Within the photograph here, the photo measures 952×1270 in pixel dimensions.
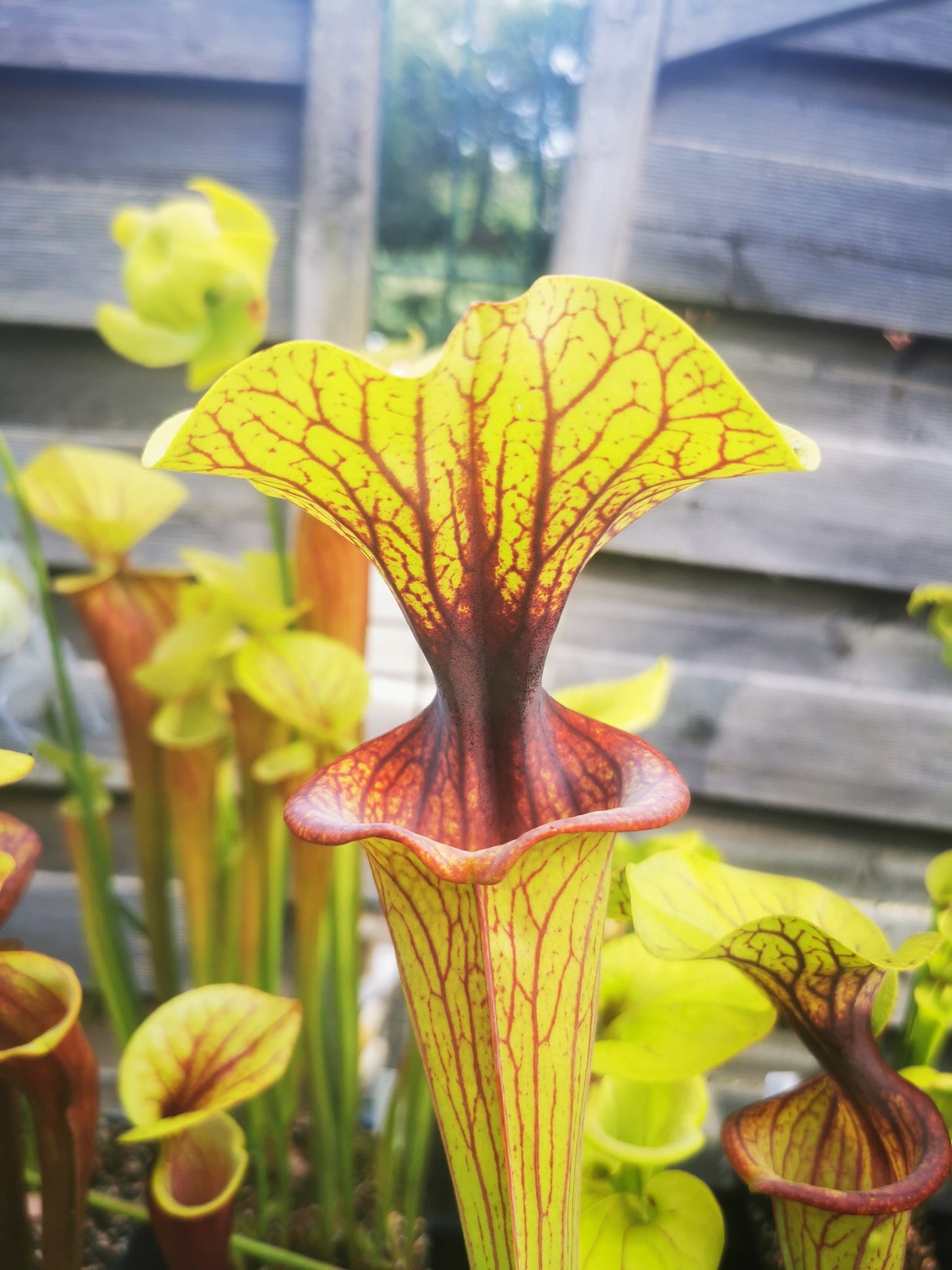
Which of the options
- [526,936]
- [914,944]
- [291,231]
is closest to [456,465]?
[526,936]

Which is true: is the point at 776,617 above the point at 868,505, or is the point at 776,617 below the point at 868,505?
below

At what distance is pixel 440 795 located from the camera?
34cm

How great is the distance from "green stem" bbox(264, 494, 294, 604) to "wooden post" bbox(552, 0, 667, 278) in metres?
0.46

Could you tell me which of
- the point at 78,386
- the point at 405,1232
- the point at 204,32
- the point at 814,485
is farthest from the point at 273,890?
the point at 204,32

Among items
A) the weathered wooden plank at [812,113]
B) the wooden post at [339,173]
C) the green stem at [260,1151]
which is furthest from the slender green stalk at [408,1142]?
the weathered wooden plank at [812,113]

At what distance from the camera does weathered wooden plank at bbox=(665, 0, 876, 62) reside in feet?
2.37

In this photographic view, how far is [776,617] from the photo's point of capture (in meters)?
0.91

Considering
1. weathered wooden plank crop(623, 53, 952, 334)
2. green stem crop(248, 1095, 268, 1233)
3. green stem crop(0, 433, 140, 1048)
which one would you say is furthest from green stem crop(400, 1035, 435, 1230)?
weathered wooden plank crop(623, 53, 952, 334)

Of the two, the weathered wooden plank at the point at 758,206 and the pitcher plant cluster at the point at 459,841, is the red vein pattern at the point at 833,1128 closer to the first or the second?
the pitcher plant cluster at the point at 459,841

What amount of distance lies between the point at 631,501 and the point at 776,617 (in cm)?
69

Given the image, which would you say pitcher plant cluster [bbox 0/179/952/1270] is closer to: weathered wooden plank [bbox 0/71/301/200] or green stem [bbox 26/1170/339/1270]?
green stem [bbox 26/1170/339/1270]

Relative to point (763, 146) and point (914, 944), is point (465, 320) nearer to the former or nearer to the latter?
point (914, 944)

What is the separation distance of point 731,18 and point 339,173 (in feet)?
1.36

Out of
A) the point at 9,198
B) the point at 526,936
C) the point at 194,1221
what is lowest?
the point at 194,1221
